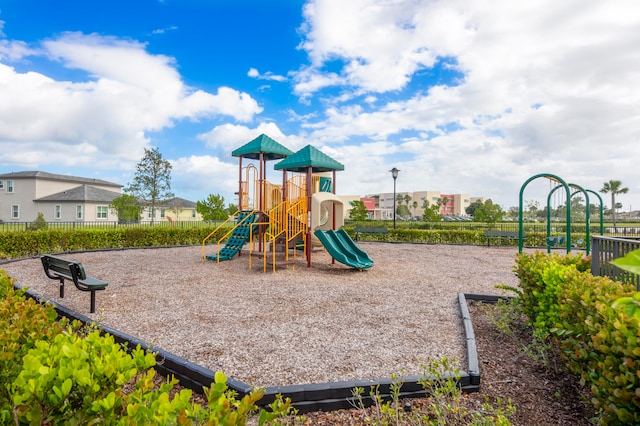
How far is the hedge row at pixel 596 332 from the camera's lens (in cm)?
219

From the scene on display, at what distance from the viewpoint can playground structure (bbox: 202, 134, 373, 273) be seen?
11.0 m

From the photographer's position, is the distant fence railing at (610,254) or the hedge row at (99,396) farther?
the distant fence railing at (610,254)

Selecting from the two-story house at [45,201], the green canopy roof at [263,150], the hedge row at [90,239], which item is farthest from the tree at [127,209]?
the green canopy roof at [263,150]

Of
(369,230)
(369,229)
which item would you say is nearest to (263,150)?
(369,229)

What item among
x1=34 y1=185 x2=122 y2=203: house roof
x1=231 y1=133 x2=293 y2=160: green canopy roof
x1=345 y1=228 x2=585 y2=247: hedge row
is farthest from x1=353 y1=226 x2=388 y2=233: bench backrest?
x1=34 y1=185 x2=122 y2=203: house roof

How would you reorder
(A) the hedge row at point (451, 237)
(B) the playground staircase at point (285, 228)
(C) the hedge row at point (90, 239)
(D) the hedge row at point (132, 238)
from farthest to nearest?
(A) the hedge row at point (451, 237) < (D) the hedge row at point (132, 238) < (C) the hedge row at point (90, 239) < (B) the playground staircase at point (285, 228)

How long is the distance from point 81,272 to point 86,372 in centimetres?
532

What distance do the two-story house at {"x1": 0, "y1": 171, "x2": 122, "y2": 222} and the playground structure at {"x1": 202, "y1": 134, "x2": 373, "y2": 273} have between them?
31983 mm

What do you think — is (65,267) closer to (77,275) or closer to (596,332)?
(77,275)

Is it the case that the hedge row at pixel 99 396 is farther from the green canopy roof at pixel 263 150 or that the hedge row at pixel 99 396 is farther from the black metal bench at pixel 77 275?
the green canopy roof at pixel 263 150

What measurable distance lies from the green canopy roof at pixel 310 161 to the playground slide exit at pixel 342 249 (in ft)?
6.96

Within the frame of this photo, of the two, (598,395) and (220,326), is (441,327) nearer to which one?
(598,395)

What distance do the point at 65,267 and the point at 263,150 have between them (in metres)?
7.67

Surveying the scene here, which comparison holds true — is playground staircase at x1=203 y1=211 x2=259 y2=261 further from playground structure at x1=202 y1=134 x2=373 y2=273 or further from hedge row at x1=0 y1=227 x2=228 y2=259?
hedge row at x1=0 y1=227 x2=228 y2=259
